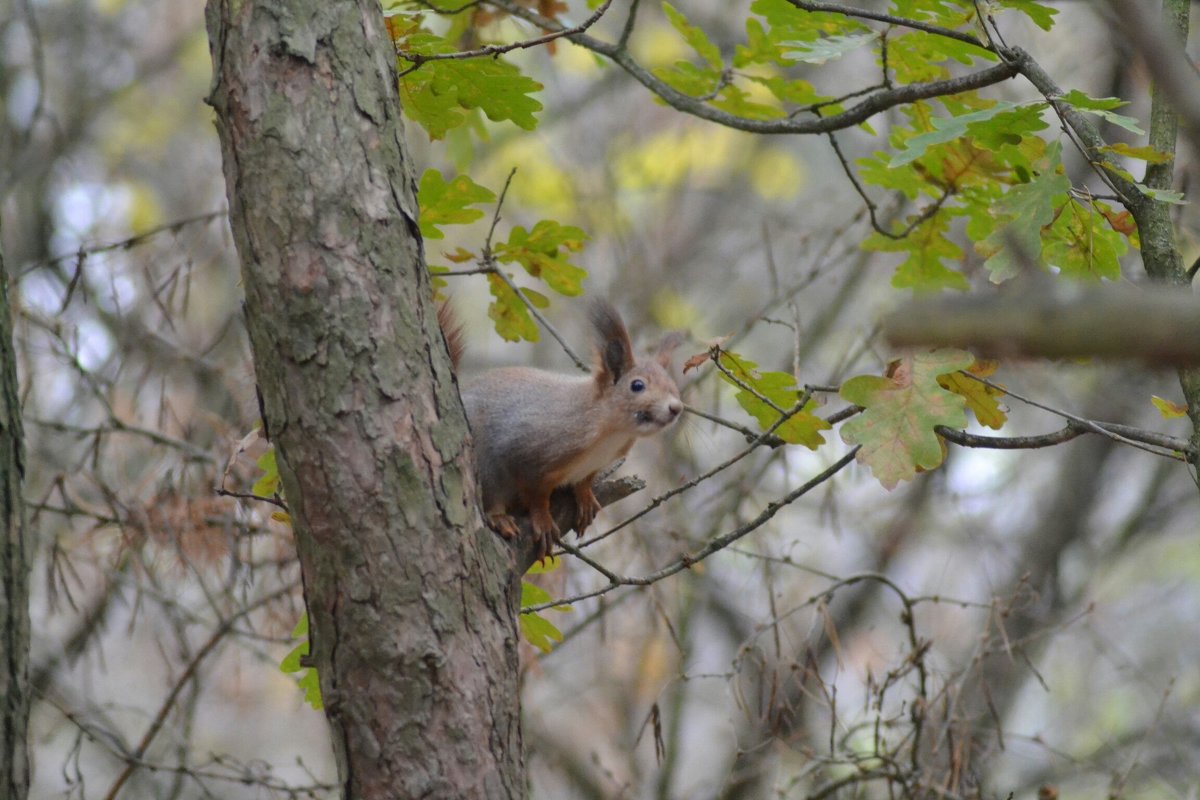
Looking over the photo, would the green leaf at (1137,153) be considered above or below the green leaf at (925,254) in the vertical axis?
below

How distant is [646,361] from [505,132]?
3316 millimetres

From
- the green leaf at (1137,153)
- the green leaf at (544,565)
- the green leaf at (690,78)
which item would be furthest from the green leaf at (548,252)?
the green leaf at (1137,153)

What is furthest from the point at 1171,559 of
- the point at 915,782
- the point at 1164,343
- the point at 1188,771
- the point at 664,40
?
the point at 1164,343

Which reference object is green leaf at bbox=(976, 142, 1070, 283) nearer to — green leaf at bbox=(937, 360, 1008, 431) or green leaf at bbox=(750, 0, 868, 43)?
green leaf at bbox=(937, 360, 1008, 431)

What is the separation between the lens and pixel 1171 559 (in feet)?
22.7

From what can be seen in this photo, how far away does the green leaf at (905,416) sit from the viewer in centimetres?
177

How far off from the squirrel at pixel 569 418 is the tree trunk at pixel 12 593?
0.84 m

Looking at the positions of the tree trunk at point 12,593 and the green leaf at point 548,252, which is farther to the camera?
the green leaf at point 548,252

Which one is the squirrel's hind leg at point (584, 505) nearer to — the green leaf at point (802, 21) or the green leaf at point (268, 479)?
the green leaf at point (268, 479)

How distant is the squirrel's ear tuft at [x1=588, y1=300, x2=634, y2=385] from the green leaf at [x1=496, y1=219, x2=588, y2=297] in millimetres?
281

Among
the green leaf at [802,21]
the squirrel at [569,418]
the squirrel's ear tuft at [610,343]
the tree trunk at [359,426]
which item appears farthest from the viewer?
the squirrel's ear tuft at [610,343]

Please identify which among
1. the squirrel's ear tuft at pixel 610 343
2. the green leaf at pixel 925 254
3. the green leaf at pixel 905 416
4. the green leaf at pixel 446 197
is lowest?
the green leaf at pixel 905 416

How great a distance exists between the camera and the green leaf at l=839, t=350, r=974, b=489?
177cm

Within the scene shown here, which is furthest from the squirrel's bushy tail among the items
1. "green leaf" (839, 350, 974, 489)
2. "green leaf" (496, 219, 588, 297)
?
"green leaf" (839, 350, 974, 489)
